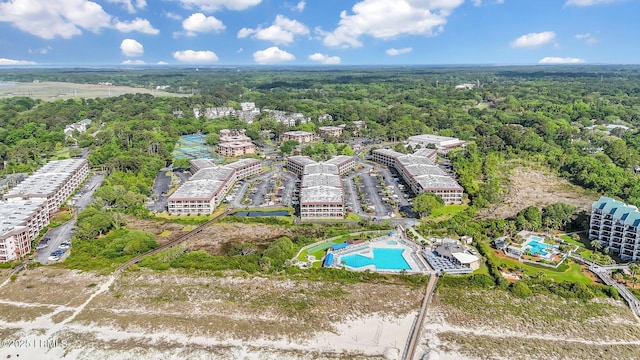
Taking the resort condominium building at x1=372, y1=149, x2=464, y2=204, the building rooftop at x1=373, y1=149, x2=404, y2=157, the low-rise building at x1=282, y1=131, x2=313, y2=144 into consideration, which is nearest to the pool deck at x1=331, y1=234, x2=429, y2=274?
the resort condominium building at x1=372, y1=149, x2=464, y2=204

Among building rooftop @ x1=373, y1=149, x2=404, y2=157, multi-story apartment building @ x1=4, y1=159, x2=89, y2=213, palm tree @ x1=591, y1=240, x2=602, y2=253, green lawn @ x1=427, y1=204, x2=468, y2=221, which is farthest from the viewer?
building rooftop @ x1=373, y1=149, x2=404, y2=157

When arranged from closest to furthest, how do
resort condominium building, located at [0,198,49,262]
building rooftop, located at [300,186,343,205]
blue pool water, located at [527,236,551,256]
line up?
resort condominium building, located at [0,198,49,262]
blue pool water, located at [527,236,551,256]
building rooftop, located at [300,186,343,205]

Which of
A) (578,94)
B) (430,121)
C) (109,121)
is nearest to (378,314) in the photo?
(430,121)

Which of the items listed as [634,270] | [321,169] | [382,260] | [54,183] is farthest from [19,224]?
[634,270]

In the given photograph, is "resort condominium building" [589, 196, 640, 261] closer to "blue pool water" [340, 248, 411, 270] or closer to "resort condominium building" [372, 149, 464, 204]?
"resort condominium building" [372, 149, 464, 204]

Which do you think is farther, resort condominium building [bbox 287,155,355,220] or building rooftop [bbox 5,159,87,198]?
building rooftop [bbox 5,159,87,198]

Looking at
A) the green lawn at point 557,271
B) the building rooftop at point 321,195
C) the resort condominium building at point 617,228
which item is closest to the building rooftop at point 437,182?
the building rooftop at point 321,195

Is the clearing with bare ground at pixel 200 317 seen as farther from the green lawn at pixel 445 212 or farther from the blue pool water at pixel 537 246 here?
the green lawn at pixel 445 212
